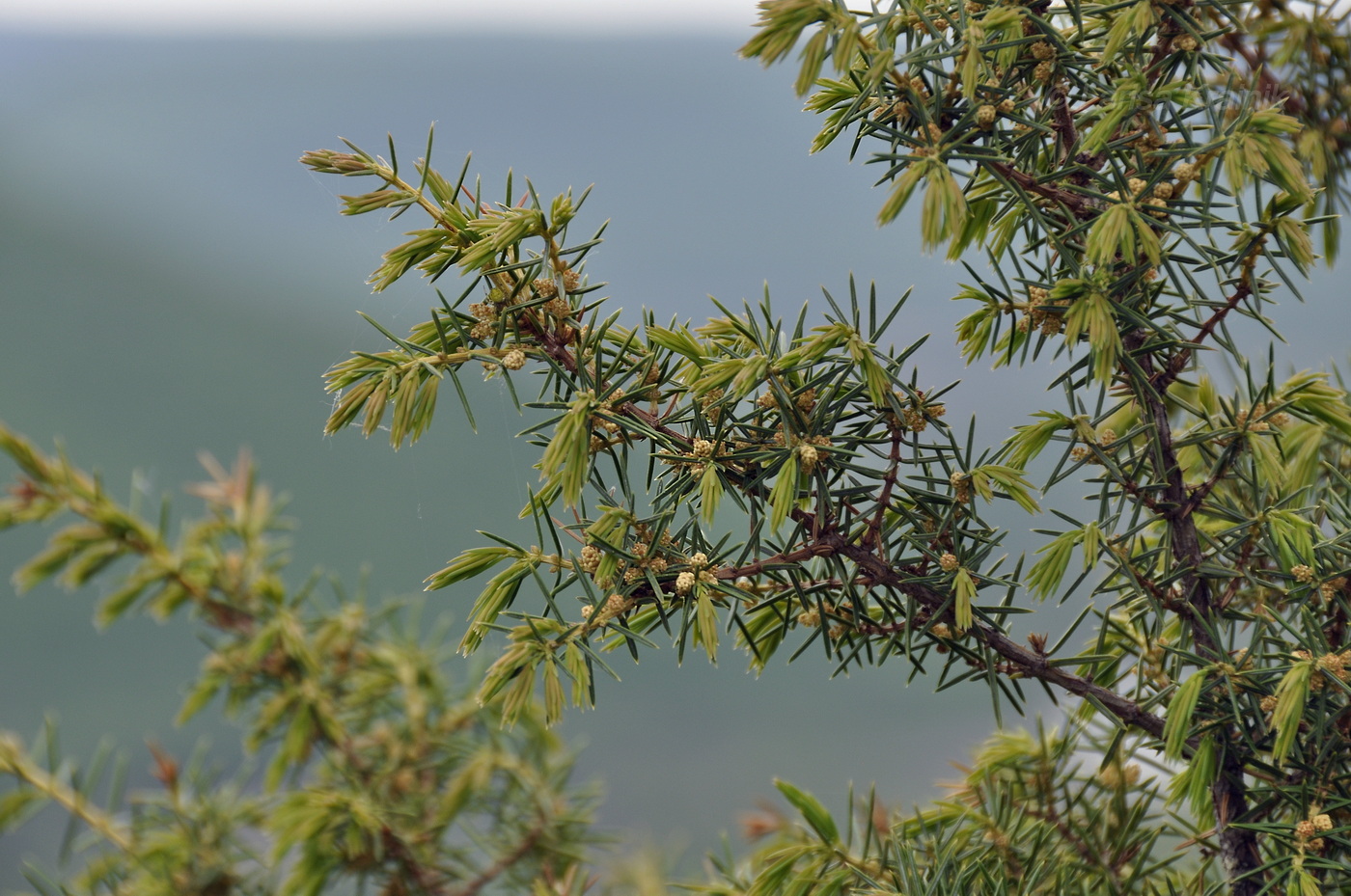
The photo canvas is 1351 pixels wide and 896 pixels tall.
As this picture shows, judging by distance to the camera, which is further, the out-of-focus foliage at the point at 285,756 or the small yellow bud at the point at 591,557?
the out-of-focus foliage at the point at 285,756

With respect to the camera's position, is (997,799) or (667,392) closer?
(667,392)

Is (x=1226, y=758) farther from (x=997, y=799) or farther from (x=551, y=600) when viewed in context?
(x=551, y=600)

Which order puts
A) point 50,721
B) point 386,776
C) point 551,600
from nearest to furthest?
point 551,600 → point 50,721 → point 386,776

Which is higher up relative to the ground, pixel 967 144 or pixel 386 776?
pixel 967 144

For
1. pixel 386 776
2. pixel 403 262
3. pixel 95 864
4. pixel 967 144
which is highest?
pixel 967 144

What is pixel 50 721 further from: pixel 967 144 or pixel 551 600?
pixel 967 144

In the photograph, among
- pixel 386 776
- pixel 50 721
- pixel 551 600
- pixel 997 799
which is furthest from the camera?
pixel 386 776

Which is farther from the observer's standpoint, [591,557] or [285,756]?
[285,756]

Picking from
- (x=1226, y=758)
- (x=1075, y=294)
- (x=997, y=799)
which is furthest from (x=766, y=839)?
(x=1075, y=294)

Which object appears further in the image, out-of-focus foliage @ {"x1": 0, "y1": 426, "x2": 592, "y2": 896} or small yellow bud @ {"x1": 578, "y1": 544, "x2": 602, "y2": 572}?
out-of-focus foliage @ {"x1": 0, "y1": 426, "x2": 592, "y2": 896}

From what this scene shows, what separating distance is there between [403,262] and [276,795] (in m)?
0.67

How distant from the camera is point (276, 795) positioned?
877 mm

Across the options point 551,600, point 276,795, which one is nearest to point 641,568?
point 551,600

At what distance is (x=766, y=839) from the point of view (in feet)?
2.79
